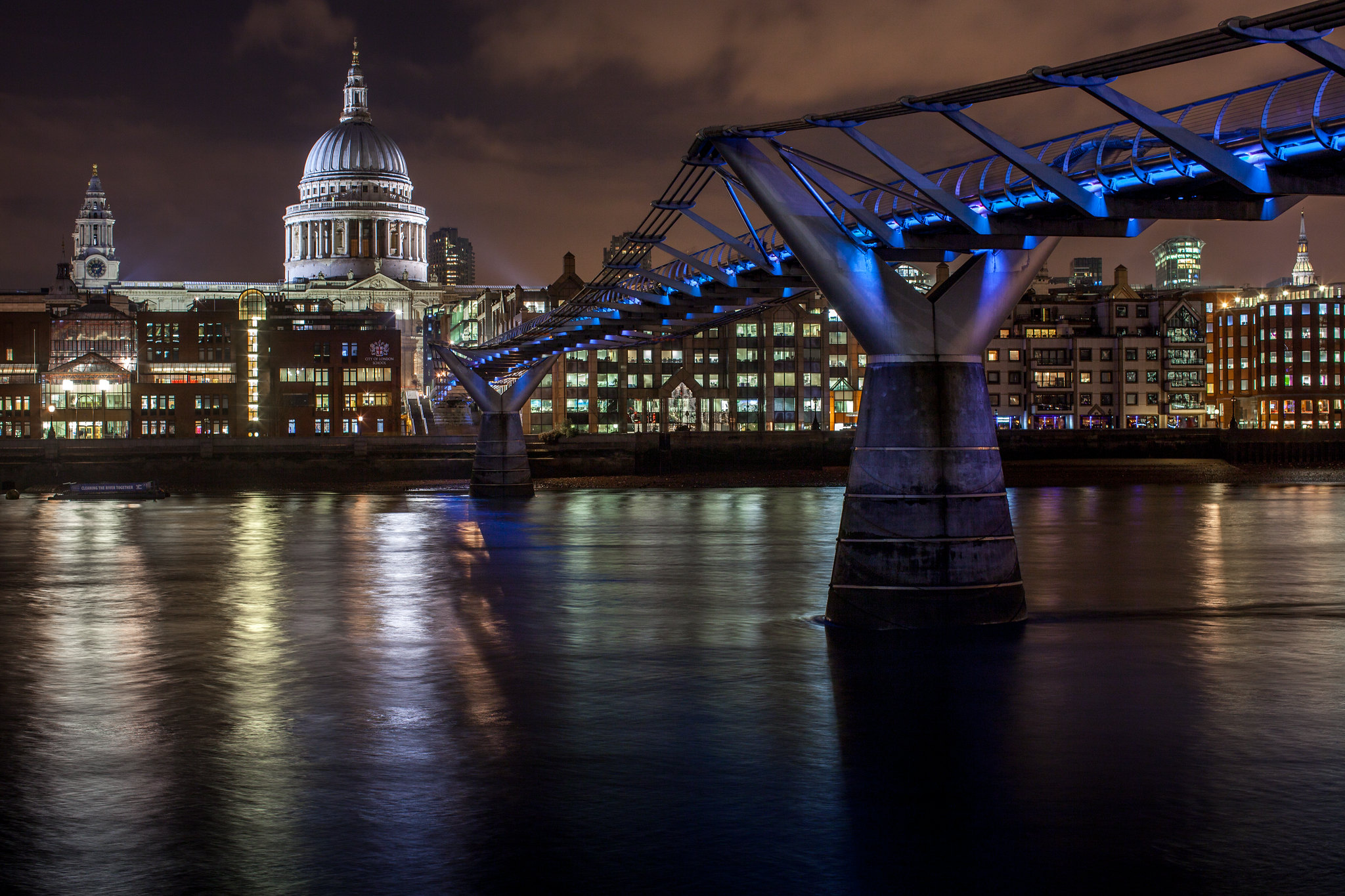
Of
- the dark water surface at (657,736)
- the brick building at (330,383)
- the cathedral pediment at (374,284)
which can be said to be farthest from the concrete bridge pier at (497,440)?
the cathedral pediment at (374,284)

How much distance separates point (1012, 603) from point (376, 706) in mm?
11120

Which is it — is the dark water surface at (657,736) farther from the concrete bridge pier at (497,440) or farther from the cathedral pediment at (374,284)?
the cathedral pediment at (374,284)

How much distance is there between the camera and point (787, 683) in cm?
2211

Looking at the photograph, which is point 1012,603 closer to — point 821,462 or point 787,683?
point 787,683

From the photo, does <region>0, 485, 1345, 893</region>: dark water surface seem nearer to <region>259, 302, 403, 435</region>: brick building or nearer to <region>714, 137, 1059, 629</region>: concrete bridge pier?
<region>714, 137, 1059, 629</region>: concrete bridge pier

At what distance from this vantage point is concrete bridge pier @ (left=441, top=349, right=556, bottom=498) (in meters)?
74.1

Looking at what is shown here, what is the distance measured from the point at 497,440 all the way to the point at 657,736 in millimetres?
58316

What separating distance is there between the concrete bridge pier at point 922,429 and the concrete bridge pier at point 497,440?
4985cm

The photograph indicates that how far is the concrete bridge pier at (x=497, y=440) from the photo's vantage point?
74.1m

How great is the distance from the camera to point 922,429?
898 inches

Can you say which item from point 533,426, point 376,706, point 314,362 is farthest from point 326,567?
point 314,362

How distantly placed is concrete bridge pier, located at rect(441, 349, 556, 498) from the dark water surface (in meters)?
34.5

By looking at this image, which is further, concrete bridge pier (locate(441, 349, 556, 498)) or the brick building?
the brick building

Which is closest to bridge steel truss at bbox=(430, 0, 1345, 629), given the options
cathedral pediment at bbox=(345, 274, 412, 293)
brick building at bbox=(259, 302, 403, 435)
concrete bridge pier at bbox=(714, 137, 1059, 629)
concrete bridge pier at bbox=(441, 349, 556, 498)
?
concrete bridge pier at bbox=(714, 137, 1059, 629)
